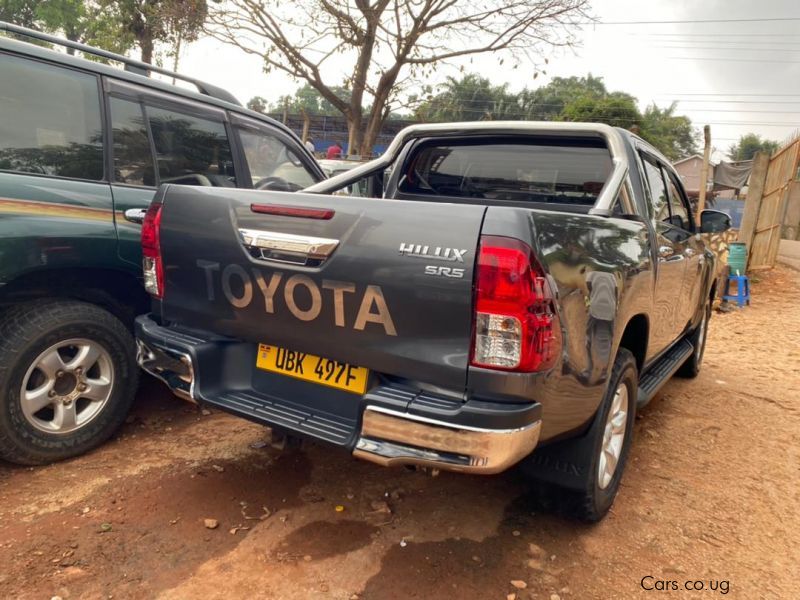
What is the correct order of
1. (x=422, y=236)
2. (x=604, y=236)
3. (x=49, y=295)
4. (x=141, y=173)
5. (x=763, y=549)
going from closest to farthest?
(x=422, y=236) → (x=604, y=236) → (x=763, y=549) → (x=49, y=295) → (x=141, y=173)

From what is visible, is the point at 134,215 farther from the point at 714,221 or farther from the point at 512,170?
the point at 714,221

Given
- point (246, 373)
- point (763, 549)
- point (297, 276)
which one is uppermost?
point (297, 276)

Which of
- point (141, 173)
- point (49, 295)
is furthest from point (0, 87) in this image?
point (49, 295)

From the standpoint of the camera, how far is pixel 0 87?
2580mm

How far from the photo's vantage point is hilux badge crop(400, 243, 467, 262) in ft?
5.95

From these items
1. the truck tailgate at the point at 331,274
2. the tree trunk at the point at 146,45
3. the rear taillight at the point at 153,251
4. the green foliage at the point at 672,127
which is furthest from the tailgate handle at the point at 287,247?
the green foliage at the point at 672,127

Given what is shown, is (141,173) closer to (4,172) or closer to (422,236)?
(4,172)

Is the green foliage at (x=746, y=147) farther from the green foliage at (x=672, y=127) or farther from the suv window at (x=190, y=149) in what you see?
the suv window at (x=190, y=149)

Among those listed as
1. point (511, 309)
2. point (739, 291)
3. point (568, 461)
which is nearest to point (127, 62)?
point (511, 309)

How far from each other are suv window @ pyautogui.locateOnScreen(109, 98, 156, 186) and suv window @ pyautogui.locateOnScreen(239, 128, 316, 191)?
2.51 ft

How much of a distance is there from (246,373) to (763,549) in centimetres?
241

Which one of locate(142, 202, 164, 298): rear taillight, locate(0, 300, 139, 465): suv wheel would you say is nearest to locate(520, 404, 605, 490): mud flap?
locate(142, 202, 164, 298): rear taillight

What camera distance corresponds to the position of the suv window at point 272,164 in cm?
395

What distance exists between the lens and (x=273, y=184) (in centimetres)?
404
